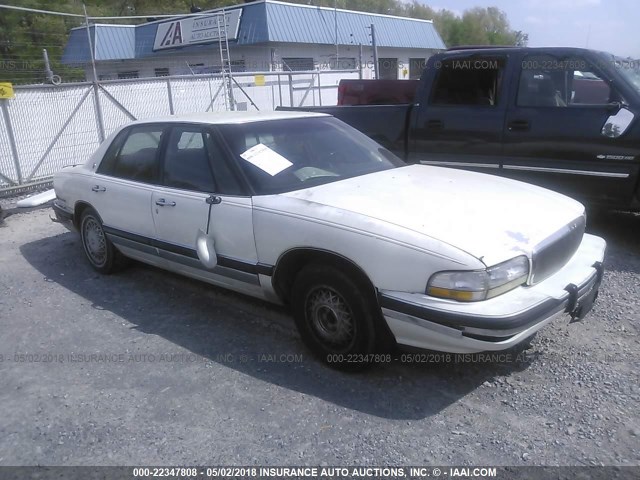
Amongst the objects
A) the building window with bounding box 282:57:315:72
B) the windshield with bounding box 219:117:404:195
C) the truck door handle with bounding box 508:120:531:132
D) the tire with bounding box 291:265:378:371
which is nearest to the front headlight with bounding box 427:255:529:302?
the tire with bounding box 291:265:378:371

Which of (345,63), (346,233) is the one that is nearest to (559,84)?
(346,233)

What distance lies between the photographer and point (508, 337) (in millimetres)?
2955

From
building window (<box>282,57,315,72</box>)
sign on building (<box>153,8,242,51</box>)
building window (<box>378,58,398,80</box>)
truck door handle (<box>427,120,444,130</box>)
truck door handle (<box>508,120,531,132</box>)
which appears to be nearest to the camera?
truck door handle (<box>508,120,531,132</box>)

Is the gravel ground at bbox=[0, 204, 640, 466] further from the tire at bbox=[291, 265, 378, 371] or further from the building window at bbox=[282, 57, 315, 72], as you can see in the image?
the building window at bbox=[282, 57, 315, 72]

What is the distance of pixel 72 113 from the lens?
10617 millimetres

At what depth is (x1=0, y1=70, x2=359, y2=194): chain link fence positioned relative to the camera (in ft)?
31.8

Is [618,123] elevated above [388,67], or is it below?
above

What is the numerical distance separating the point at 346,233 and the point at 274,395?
3.49 feet

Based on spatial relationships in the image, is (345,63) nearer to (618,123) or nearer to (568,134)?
(568,134)

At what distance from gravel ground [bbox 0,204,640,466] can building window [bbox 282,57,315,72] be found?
2082cm

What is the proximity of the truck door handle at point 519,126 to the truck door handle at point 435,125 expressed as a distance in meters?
0.76

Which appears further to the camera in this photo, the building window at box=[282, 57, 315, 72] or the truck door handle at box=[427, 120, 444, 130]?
the building window at box=[282, 57, 315, 72]

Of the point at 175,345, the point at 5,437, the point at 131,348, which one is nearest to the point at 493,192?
the point at 175,345

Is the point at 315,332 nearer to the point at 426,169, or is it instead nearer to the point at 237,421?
the point at 237,421
